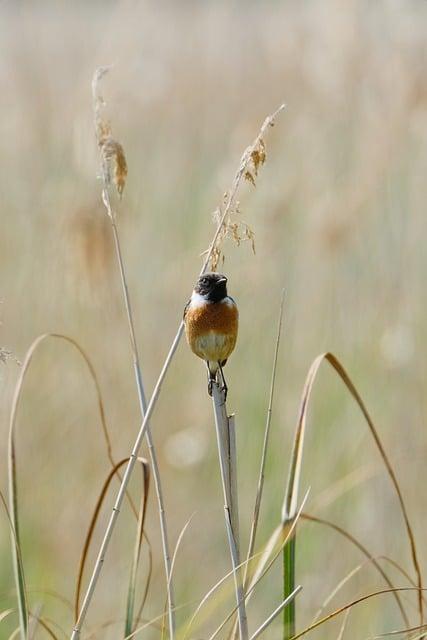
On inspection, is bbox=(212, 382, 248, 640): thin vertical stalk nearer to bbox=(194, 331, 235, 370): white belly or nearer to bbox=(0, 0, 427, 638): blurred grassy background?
bbox=(194, 331, 235, 370): white belly

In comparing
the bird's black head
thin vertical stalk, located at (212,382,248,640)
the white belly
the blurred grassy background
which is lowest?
thin vertical stalk, located at (212,382,248,640)

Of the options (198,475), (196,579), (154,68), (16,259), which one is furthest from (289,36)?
(196,579)

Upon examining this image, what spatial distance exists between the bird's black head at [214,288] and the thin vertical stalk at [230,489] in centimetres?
27

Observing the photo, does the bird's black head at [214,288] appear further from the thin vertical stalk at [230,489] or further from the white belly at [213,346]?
the thin vertical stalk at [230,489]

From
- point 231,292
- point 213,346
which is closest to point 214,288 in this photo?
point 213,346

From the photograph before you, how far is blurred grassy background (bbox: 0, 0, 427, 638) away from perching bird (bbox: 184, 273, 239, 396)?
100 cm

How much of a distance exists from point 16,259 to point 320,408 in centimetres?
102

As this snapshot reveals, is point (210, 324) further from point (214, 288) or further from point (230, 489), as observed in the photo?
point (230, 489)

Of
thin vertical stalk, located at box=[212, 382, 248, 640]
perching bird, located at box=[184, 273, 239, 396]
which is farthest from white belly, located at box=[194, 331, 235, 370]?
thin vertical stalk, located at box=[212, 382, 248, 640]

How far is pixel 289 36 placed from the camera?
154 inches

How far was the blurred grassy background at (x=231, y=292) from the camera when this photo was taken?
2.90 metres

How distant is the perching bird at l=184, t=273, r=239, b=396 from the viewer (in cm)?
160

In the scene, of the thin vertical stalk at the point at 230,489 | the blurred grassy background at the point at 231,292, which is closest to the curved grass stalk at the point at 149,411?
the thin vertical stalk at the point at 230,489

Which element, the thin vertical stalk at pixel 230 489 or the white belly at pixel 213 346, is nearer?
the thin vertical stalk at pixel 230 489
